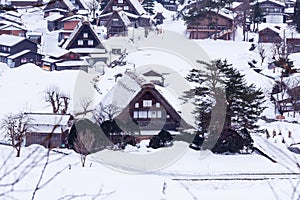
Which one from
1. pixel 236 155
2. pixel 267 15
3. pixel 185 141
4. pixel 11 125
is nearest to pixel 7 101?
pixel 11 125

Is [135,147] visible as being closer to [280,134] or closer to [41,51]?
[280,134]

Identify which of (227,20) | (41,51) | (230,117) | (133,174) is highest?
(227,20)

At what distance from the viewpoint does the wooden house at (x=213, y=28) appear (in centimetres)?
1798

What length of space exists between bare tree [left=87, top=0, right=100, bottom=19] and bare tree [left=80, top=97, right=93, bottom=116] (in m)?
10.7

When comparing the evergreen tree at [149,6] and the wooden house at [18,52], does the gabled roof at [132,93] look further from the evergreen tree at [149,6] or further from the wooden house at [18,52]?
the evergreen tree at [149,6]

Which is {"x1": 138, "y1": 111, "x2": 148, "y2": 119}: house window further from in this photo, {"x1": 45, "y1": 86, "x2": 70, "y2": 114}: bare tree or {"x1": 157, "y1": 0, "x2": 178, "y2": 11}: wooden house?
{"x1": 157, "y1": 0, "x2": 178, "y2": 11}: wooden house

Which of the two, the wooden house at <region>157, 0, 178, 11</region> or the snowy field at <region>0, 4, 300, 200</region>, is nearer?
the snowy field at <region>0, 4, 300, 200</region>

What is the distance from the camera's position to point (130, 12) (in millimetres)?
20297

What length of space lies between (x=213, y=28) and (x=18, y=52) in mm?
7277

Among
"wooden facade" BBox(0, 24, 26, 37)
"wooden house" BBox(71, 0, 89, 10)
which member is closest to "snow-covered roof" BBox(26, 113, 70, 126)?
"wooden facade" BBox(0, 24, 26, 37)

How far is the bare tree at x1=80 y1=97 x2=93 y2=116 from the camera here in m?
9.34

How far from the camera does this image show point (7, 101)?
35.3ft

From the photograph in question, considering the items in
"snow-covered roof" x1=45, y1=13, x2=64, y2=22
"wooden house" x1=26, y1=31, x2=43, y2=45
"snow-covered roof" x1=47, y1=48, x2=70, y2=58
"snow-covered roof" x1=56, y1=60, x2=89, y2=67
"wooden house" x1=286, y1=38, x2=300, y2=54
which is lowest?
"snow-covered roof" x1=56, y1=60, x2=89, y2=67

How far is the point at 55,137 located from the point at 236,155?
3113mm
